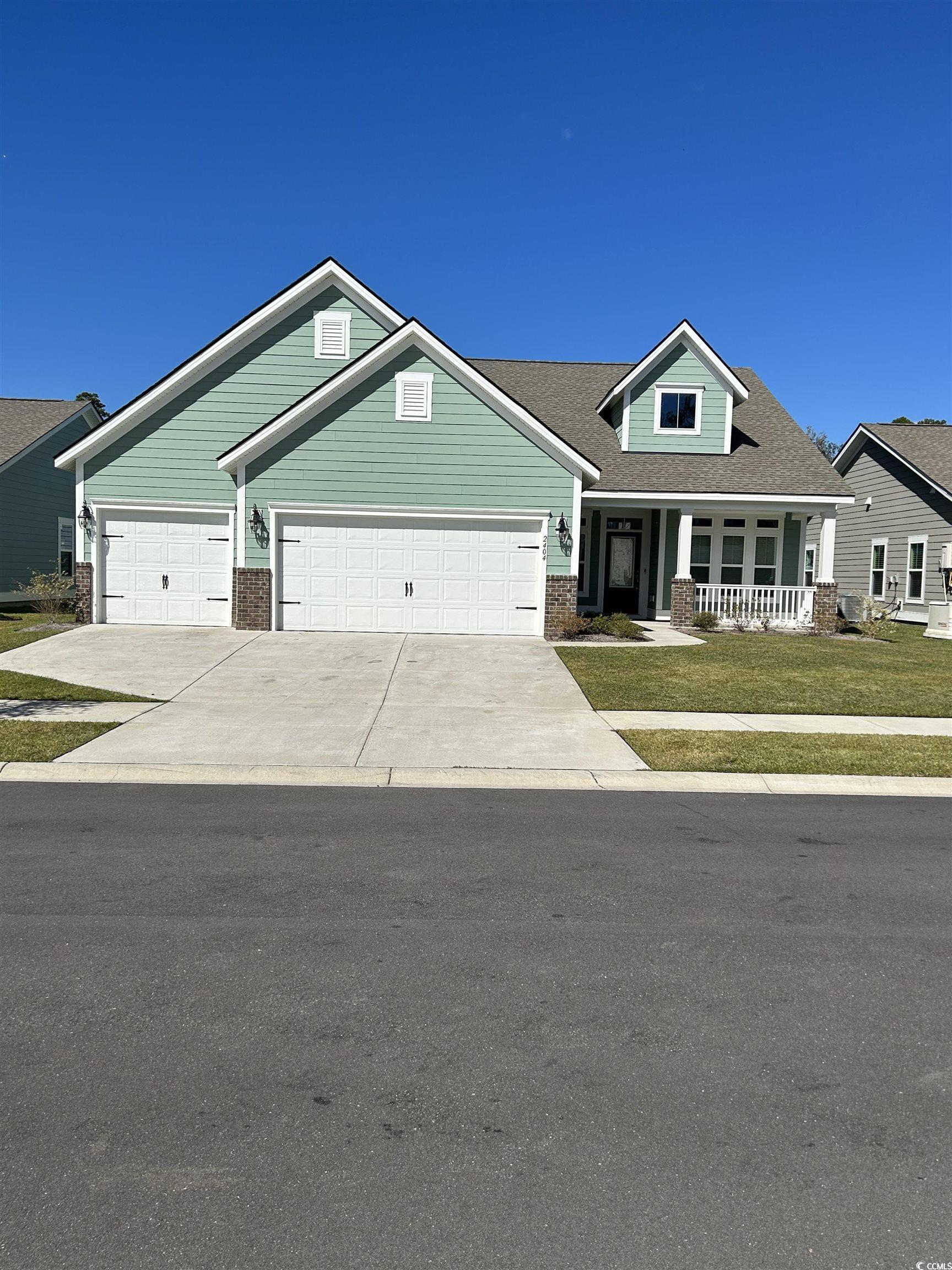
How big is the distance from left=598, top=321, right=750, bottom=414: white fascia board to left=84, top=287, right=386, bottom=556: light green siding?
21.6 ft

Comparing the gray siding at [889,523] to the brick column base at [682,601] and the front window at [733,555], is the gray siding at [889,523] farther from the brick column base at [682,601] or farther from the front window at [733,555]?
the brick column base at [682,601]

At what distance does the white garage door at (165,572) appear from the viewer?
19.6 metres

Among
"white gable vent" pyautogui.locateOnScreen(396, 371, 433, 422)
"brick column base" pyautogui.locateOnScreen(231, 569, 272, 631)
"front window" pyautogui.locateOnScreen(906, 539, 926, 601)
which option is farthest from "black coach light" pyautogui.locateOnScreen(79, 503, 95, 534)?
"front window" pyautogui.locateOnScreen(906, 539, 926, 601)

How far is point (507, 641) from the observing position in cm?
1852

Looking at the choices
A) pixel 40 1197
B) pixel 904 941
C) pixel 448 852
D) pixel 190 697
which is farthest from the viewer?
pixel 190 697

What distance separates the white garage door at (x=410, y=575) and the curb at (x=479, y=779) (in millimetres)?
10703

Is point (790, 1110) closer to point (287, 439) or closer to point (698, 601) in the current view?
point (287, 439)

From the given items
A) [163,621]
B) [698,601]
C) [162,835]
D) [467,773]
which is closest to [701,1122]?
[162,835]

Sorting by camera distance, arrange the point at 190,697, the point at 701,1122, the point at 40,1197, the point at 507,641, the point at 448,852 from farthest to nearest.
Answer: the point at 507,641, the point at 190,697, the point at 448,852, the point at 701,1122, the point at 40,1197

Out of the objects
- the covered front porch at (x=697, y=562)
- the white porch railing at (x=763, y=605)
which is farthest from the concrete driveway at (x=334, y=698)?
the white porch railing at (x=763, y=605)

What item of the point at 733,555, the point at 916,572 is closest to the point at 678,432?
the point at 733,555

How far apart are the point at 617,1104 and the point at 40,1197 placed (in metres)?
1.95

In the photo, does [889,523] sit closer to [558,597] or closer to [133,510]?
[558,597]

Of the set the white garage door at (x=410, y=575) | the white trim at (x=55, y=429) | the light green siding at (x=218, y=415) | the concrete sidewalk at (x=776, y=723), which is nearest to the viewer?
the concrete sidewalk at (x=776, y=723)
